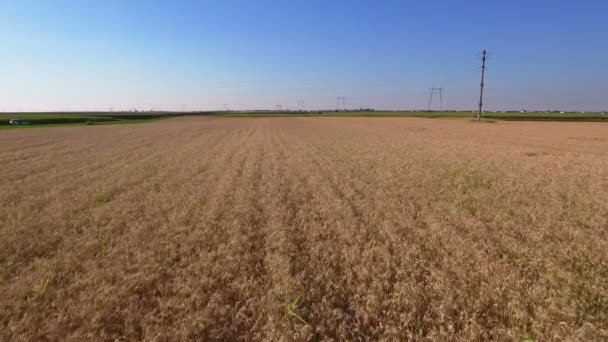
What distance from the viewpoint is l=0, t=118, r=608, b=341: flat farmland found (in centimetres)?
355

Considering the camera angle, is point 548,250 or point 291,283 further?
point 548,250

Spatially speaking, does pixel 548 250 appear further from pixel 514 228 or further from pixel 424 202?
pixel 424 202

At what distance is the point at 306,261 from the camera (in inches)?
201

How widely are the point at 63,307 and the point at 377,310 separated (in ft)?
12.9

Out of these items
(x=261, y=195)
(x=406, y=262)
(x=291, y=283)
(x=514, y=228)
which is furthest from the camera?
(x=261, y=195)

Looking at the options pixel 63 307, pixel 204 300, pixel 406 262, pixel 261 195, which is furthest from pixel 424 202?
pixel 63 307

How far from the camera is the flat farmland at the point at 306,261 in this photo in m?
3.55

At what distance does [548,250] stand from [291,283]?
4474 mm

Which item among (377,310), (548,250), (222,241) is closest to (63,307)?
(222,241)

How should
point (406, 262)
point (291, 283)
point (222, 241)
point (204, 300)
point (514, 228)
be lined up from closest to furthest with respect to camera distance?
point (204, 300) → point (291, 283) → point (406, 262) → point (222, 241) → point (514, 228)

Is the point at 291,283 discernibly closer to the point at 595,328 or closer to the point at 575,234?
the point at 595,328

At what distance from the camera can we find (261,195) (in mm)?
9297

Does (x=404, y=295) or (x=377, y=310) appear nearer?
(x=377, y=310)

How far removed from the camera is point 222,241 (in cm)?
592
